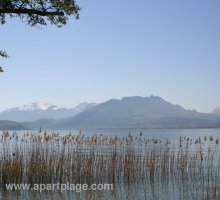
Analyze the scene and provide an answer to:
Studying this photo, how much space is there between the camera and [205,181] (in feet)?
70.2

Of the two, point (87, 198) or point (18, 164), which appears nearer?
point (87, 198)

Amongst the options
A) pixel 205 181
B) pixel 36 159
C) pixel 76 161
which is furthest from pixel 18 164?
pixel 205 181

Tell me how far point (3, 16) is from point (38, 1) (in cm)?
150

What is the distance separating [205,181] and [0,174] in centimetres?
1050

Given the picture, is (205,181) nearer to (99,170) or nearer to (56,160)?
(99,170)

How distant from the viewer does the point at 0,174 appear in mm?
19266

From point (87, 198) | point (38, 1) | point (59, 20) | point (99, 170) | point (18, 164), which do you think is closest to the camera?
point (38, 1)

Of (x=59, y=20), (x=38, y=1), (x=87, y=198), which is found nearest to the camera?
(x=38, y=1)

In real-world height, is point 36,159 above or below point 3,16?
below

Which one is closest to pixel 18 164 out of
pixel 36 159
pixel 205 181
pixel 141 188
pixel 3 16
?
pixel 36 159

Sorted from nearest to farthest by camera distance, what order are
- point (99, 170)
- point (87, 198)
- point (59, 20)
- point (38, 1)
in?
point (38, 1) → point (59, 20) → point (87, 198) → point (99, 170)

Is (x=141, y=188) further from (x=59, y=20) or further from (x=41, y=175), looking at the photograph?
(x=59, y=20)

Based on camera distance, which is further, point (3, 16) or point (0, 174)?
point (0, 174)

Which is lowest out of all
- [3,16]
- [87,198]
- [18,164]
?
[87,198]
